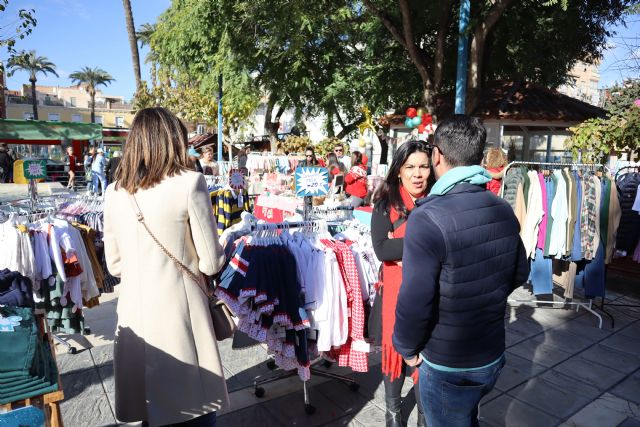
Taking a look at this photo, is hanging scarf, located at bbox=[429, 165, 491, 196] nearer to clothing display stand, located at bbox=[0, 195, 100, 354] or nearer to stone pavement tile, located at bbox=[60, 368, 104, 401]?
clothing display stand, located at bbox=[0, 195, 100, 354]

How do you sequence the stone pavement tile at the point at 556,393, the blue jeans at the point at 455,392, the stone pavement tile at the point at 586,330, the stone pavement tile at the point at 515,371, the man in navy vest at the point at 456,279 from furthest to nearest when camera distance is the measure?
the stone pavement tile at the point at 586,330 < the stone pavement tile at the point at 515,371 < the stone pavement tile at the point at 556,393 < the blue jeans at the point at 455,392 < the man in navy vest at the point at 456,279

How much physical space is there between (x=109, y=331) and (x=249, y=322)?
239 cm

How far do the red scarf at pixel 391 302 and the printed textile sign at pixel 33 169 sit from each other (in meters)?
3.94

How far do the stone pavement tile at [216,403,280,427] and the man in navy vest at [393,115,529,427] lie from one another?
1466 mm

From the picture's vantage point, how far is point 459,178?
5.39 feet

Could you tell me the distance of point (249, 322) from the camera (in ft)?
8.95

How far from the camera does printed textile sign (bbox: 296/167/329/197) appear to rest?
3.27 metres

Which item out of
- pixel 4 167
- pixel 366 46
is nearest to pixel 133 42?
pixel 4 167

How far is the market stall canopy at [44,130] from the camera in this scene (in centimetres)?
1584

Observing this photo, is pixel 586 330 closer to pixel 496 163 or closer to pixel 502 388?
pixel 502 388

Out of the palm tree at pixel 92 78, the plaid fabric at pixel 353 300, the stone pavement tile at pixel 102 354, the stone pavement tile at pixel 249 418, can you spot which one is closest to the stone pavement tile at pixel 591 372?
the plaid fabric at pixel 353 300

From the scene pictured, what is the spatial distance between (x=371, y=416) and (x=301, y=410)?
1.59 ft

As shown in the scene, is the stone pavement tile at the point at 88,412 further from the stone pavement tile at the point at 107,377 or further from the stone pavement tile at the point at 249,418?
the stone pavement tile at the point at 249,418

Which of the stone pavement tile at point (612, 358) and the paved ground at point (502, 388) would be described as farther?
the stone pavement tile at point (612, 358)
